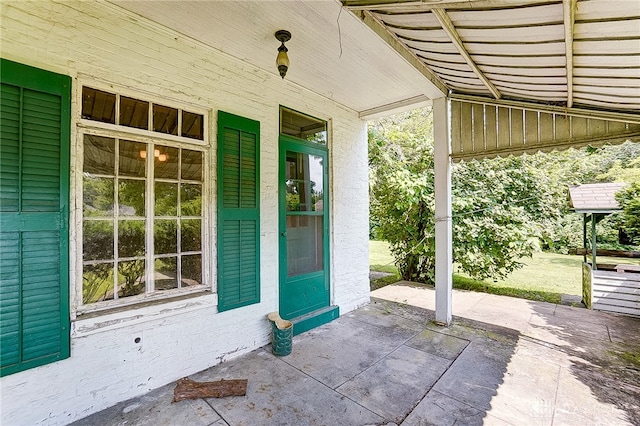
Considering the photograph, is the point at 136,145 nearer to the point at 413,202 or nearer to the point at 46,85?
the point at 46,85

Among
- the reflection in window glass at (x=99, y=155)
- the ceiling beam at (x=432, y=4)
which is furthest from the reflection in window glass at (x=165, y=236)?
the ceiling beam at (x=432, y=4)

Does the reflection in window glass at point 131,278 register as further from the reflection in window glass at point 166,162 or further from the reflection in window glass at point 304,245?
the reflection in window glass at point 304,245

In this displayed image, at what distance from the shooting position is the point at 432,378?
255 centimetres

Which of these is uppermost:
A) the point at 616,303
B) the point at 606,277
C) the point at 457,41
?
the point at 457,41

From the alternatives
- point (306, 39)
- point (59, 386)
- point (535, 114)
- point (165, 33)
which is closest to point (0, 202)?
point (59, 386)

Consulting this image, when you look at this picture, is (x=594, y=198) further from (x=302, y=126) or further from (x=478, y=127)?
(x=302, y=126)

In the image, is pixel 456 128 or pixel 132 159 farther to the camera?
pixel 456 128

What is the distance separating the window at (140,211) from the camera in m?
2.23

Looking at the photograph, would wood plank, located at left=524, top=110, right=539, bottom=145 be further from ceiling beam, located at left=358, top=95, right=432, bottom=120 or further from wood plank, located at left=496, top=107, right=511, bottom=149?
ceiling beam, located at left=358, top=95, right=432, bottom=120

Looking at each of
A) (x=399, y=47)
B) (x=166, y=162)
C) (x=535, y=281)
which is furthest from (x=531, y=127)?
(x=535, y=281)

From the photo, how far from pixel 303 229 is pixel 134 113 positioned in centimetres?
225

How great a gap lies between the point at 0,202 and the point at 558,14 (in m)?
3.73

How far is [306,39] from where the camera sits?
2.61 meters

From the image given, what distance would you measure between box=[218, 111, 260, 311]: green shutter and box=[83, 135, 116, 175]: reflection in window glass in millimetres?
883
